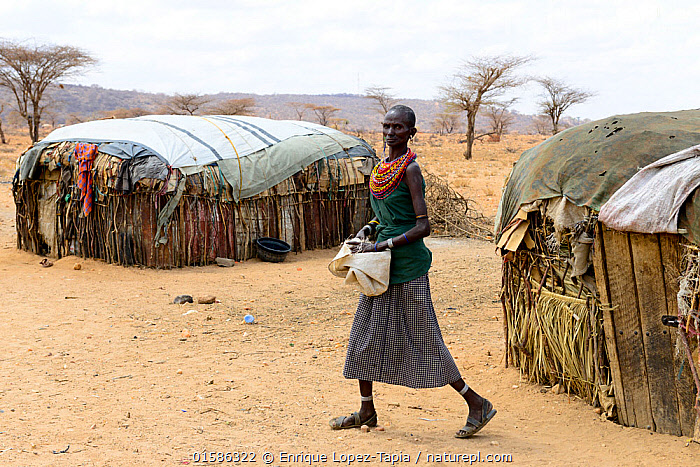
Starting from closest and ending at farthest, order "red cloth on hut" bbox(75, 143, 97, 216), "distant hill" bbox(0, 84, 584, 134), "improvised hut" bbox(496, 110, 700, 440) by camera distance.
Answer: "improvised hut" bbox(496, 110, 700, 440) → "red cloth on hut" bbox(75, 143, 97, 216) → "distant hill" bbox(0, 84, 584, 134)

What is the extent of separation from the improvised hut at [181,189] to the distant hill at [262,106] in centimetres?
3917

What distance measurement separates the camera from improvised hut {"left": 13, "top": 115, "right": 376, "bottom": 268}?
27.5ft

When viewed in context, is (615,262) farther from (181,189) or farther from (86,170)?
(86,170)

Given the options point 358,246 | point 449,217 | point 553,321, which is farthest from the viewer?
point 449,217

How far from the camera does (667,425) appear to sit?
10.6ft

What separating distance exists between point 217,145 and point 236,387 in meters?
5.55

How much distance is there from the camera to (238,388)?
13.6ft

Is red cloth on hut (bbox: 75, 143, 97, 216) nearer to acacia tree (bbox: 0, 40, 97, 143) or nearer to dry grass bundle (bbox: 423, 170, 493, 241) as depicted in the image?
dry grass bundle (bbox: 423, 170, 493, 241)

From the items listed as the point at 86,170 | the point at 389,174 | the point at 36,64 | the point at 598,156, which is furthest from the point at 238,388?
the point at 36,64

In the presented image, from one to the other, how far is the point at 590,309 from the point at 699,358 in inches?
25.4

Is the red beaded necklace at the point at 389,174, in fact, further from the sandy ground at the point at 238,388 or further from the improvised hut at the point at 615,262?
the sandy ground at the point at 238,388

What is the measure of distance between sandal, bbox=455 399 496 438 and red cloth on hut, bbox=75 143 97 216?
6838 mm

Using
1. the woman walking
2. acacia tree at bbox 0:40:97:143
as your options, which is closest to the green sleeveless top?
the woman walking

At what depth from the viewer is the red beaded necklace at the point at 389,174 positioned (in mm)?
3168
